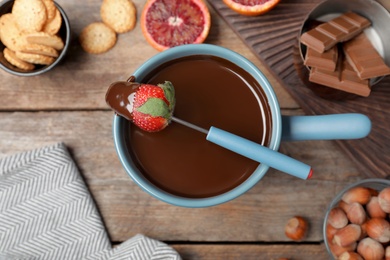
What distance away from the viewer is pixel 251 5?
1.06 metres

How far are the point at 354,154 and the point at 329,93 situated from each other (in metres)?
0.16

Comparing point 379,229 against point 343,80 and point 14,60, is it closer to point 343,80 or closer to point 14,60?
point 343,80

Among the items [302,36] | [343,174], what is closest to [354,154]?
[343,174]

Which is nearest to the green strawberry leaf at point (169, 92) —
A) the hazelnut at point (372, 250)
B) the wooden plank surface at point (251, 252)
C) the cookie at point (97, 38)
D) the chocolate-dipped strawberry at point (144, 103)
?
the chocolate-dipped strawberry at point (144, 103)

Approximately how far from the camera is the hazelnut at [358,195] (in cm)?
107

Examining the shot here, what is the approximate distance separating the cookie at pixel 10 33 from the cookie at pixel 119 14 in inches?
7.3

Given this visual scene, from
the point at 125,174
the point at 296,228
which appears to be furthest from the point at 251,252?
the point at 125,174

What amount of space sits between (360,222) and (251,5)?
0.51 metres

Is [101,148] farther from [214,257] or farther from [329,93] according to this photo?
[329,93]

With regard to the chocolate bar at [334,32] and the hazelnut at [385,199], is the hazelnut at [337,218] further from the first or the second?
the chocolate bar at [334,32]

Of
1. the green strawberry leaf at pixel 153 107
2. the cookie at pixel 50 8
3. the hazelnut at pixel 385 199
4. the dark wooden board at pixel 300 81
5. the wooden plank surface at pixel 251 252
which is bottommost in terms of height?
the wooden plank surface at pixel 251 252

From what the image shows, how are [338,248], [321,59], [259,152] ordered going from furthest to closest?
[338,248] < [321,59] < [259,152]

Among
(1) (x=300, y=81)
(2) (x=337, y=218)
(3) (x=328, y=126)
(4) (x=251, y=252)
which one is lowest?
(4) (x=251, y=252)

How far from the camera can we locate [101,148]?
1139mm
